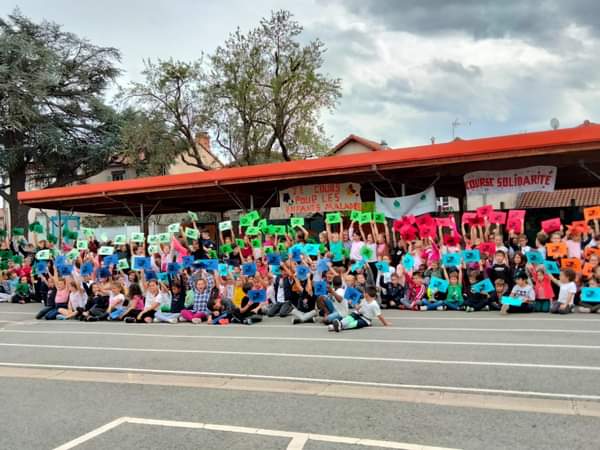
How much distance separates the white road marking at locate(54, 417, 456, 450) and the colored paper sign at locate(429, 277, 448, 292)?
821cm

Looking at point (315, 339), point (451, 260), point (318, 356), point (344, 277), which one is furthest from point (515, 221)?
point (318, 356)

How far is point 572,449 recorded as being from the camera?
4113mm

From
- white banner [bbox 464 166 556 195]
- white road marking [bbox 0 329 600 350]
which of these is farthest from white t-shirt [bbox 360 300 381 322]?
white banner [bbox 464 166 556 195]

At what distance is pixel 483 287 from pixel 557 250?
1717 millimetres

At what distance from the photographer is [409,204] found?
1558 centimetres

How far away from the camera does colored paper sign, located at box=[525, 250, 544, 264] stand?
11.4 m

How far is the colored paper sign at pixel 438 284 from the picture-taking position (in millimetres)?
12305

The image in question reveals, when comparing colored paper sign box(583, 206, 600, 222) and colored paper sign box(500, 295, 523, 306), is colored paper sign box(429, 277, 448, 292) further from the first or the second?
colored paper sign box(583, 206, 600, 222)

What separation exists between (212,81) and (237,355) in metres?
28.9

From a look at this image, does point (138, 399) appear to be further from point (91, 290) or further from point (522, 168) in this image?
point (522, 168)

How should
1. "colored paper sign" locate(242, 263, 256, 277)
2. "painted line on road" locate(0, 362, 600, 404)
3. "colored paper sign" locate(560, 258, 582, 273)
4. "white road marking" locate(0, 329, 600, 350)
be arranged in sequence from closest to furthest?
1. "painted line on road" locate(0, 362, 600, 404)
2. "white road marking" locate(0, 329, 600, 350)
3. "colored paper sign" locate(560, 258, 582, 273)
4. "colored paper sign" locate(242, 263, 256, 277)

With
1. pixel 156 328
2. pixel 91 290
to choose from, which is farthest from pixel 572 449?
pixel 91 290

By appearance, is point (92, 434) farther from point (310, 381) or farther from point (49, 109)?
point (49, 109)

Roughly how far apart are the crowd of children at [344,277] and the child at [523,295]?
Result: 2cm
